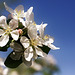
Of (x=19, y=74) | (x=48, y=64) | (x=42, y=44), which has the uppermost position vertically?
(x=48, y=64)

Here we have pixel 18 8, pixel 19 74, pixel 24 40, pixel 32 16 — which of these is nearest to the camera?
pixel 24 40

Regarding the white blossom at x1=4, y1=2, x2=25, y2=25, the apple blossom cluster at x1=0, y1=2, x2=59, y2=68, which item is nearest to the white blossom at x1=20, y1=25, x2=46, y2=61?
the apple blossom cluster at x1=0, y1=2, x2=59, y2=68

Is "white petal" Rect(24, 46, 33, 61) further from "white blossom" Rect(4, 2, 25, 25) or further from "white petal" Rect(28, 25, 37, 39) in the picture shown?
"white blossom" Rect(4, 2, 25, 25)

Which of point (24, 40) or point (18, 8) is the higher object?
point (18, 8)

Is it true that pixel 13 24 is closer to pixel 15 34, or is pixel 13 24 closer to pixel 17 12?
pixel 15 34

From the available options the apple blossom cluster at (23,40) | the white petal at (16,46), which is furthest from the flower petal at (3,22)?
the white petal at (16,46)

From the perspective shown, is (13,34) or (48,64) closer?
(13,34)

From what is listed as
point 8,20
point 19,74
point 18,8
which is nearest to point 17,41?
point 8,20

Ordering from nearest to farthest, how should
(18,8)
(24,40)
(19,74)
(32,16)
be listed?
1. (24,40)
2. (32,16)
3. (18,8)
4. (19,74)

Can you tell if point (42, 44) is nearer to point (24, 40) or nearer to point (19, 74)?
point (24, 40)

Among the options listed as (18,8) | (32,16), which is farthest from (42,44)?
(18,8)
